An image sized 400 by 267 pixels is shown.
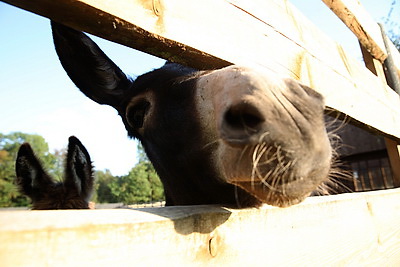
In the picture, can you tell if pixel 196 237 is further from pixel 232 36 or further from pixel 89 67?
pixel 89 67

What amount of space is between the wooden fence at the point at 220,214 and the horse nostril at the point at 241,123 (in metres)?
0.31

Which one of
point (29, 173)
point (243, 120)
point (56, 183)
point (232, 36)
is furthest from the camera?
point (56, 183)

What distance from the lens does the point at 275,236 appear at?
1.23 meters

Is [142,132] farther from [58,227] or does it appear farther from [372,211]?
[372,211]

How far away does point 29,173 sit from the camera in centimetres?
301

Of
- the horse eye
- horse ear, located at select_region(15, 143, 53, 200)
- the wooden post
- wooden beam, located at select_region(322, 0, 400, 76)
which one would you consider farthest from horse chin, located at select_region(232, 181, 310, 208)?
the wooden post

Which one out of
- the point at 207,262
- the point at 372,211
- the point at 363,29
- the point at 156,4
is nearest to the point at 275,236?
the point at 207,262

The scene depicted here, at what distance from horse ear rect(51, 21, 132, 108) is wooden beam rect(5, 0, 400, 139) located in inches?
41.3

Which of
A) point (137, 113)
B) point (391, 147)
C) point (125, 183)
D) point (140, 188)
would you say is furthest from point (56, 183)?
point (125, 183)

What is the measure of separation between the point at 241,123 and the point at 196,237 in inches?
16.0

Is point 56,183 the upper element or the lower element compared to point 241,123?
upper

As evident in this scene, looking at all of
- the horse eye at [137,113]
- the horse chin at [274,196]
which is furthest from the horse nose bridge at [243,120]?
the horse eye at [137,113]

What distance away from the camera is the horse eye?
6.44 feet

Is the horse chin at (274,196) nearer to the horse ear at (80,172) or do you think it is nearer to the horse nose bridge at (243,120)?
the horse nose bridge at (243,120)
